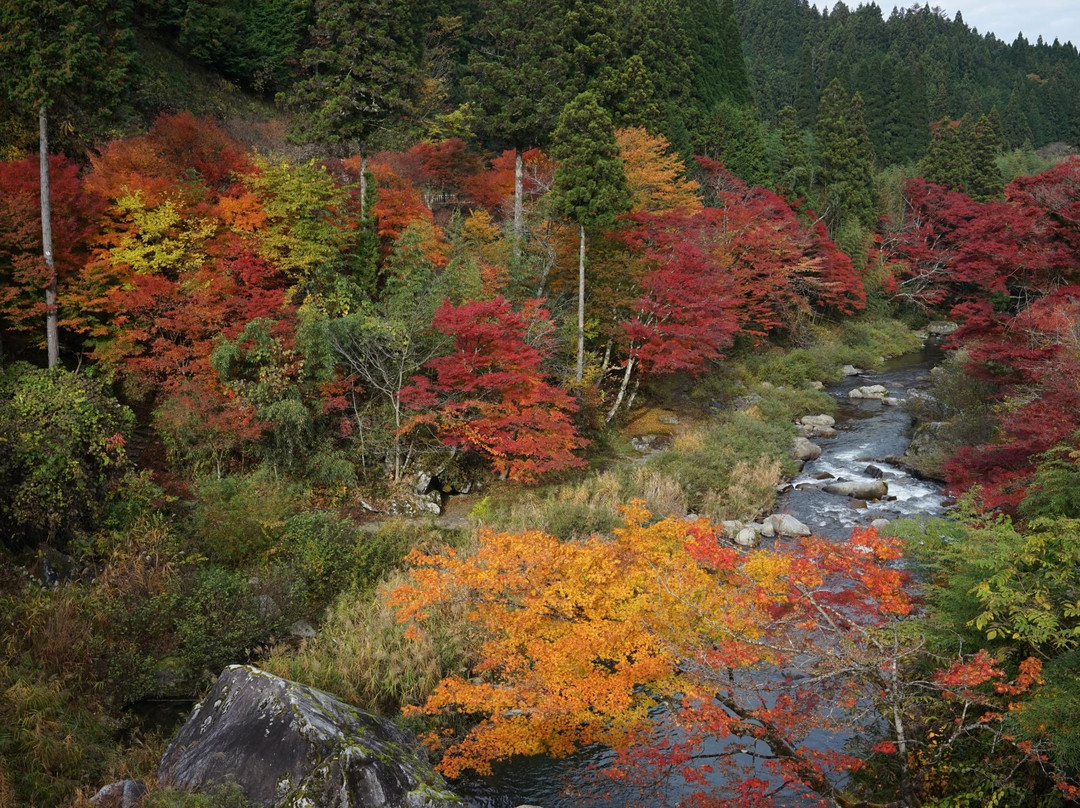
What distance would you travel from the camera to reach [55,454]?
39.2ft

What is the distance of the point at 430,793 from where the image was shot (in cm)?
701

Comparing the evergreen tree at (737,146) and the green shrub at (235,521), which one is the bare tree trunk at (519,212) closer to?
the green shrub at (235,521)

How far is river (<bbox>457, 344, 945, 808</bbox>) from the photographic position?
9219 millimetres

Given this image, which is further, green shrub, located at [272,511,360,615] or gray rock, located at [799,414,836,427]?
gray rock, located at [799,414,836,427]

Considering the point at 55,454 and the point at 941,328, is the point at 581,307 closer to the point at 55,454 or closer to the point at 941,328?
the point at 55,454

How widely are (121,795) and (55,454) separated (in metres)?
7.17

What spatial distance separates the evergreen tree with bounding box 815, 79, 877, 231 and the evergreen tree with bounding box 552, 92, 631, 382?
2833 centimetres

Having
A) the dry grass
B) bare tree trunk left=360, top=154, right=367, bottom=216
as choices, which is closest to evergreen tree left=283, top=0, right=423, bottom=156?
bare tree trunk left=360, top=154, right=367, bottom=216

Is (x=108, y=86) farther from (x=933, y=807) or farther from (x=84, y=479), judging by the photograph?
(x=933, y=807)

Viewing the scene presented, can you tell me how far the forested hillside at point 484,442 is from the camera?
8.07 meters

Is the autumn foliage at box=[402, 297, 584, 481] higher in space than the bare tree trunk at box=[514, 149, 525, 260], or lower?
lower

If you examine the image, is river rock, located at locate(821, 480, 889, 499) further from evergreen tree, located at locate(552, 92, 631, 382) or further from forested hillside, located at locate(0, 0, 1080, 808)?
evergreen tree, located at locate(552, 92, 631, 382)

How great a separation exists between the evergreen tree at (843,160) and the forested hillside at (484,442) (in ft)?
31.3

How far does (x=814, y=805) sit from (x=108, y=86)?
24.4m
